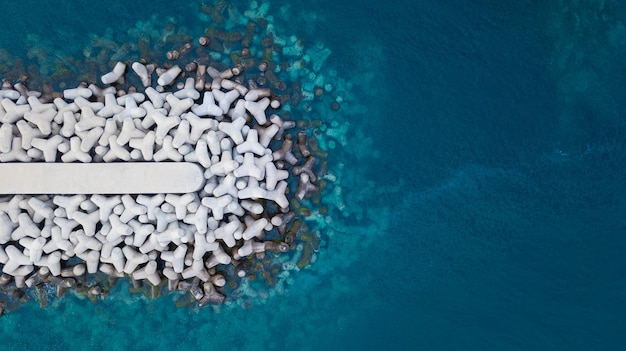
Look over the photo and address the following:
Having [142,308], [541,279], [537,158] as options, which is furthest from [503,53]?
[142,308]

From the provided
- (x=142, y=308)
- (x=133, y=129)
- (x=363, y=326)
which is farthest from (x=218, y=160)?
(x=363, y=326)

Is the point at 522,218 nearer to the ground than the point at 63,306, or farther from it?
farther from it

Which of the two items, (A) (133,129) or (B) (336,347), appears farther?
(B) (336,347)

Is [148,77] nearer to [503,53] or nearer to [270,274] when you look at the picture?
[270,274]

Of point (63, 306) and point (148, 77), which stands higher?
point (148, 77)

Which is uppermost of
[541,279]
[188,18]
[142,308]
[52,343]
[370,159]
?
[188,18]

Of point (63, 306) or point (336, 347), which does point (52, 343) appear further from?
point (336, 347)
